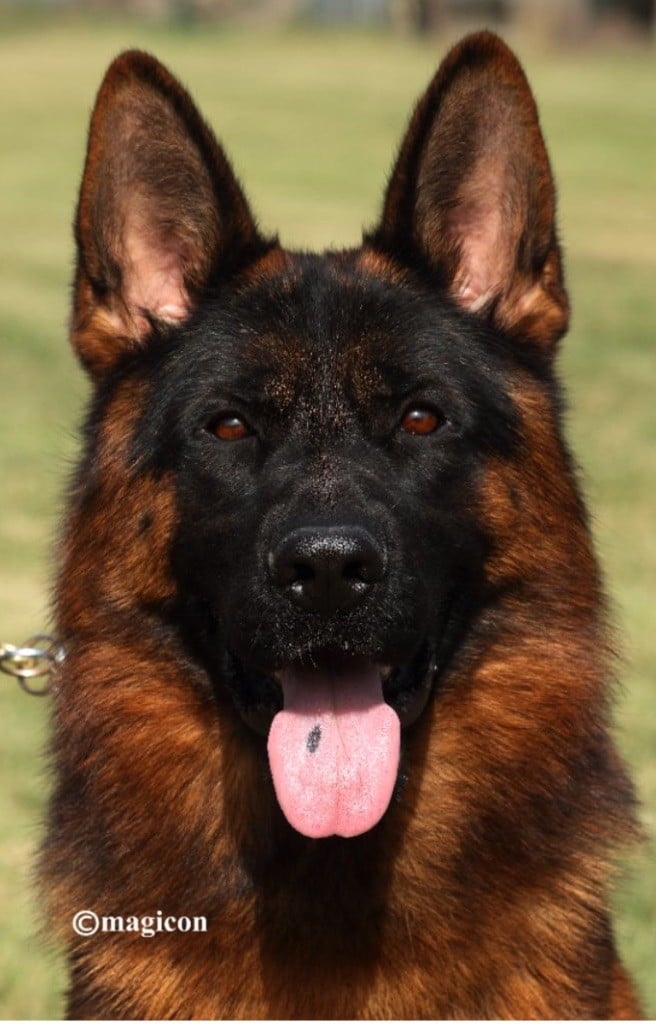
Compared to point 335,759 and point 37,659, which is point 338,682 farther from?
point 37,659

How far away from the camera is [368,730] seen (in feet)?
12.7

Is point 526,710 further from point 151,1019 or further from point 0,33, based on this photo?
point 0,33

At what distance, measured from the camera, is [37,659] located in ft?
16.3

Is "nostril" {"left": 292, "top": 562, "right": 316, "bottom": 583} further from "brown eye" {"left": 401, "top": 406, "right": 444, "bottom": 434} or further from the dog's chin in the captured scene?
"brown eye" {"left": 401, "top": 406, "right": 444, "bottom": 434}

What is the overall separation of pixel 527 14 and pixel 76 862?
128 ft

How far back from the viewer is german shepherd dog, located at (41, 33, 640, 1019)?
4.01 meters

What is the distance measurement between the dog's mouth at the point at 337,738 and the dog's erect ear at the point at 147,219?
122 centimetres

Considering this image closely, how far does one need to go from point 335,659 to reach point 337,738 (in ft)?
0.71

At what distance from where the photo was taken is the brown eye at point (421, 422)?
13.5 feet

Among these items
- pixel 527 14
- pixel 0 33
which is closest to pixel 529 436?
pixel 527 14
